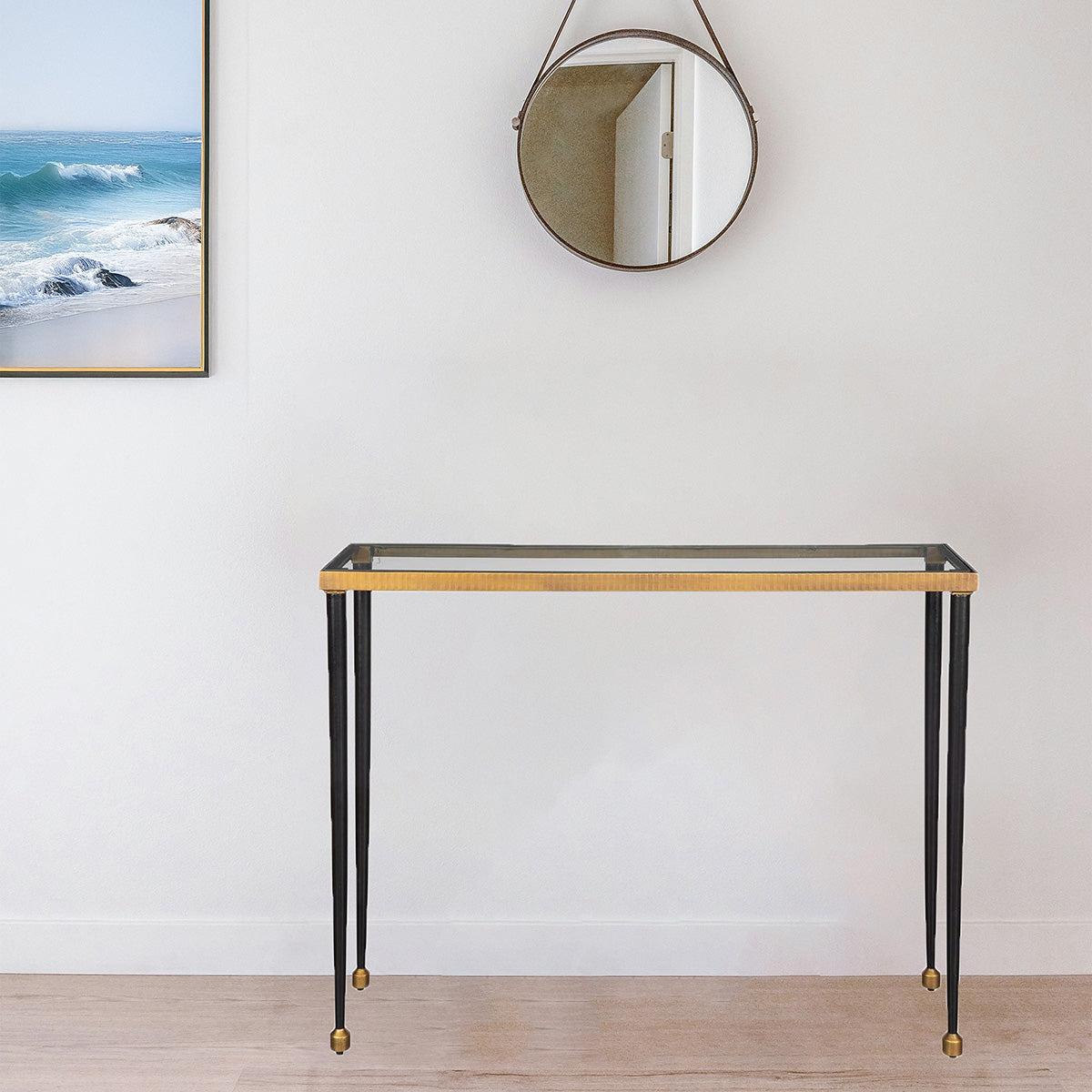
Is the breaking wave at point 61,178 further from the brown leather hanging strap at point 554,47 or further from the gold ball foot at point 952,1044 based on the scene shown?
the gold ball foot at point 952,1044

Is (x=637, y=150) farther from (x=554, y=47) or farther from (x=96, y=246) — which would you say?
(x=96, y=246)

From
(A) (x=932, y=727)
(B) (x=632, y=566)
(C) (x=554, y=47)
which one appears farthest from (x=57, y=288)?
(A) (x=932, y=727)

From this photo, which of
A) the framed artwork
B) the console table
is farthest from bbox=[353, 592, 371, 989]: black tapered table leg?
the framed artwork

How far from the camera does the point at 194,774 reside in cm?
188

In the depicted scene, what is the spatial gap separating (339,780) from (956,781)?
3.20ft

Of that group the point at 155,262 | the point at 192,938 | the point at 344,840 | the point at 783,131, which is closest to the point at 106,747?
the point at 192,938

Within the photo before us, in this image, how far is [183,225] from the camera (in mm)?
1785

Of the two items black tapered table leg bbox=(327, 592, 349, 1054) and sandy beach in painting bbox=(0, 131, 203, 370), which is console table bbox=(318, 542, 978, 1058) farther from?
sandy beach in painting bbox=(0, 131, 203, 370)

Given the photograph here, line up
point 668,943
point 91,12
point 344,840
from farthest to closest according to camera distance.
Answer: point 668,943
point 91,12
point 344,840

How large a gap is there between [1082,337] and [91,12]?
1.98 metres

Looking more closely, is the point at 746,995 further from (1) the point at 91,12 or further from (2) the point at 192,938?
(1) the point at 91,12

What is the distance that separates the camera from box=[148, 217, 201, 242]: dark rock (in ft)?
5.85

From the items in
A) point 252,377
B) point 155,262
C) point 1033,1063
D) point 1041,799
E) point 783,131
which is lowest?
point 1033,1063

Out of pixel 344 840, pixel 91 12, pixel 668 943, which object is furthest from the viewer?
pixel 668 943
